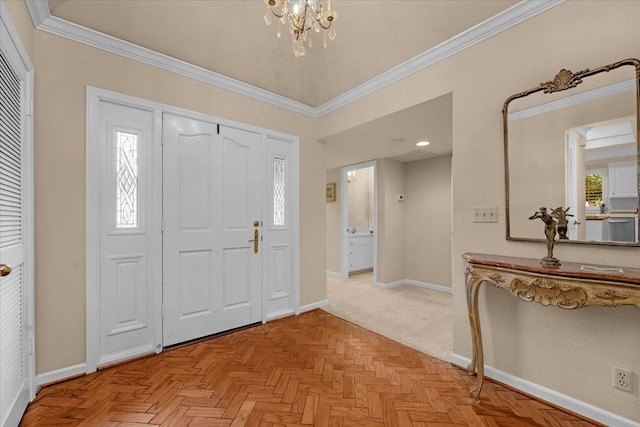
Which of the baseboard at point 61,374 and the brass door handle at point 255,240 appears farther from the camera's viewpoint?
the brass door handle at point 255,240

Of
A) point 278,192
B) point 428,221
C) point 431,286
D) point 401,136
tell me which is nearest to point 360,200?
point 428,221

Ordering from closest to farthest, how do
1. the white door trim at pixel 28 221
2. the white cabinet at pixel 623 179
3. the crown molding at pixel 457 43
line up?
1. the white cabinet at pixel 623 179
2. the white door trim at pixel 28 221
3. the crown molding at pixel 457 43

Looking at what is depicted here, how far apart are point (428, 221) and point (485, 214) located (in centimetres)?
285

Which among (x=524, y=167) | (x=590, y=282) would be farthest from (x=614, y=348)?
(x=524, y=167)

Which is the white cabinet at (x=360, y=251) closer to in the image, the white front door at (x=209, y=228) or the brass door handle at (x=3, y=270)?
the white front door at (x=209, y=228)

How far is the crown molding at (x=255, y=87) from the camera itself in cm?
194

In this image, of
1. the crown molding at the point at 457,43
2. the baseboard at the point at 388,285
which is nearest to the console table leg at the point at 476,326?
the crown molding at the point at 457,43

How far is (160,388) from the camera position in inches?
78.9

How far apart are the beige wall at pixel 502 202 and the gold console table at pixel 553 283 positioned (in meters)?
0.28

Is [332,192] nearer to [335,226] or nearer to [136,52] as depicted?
[335,226]

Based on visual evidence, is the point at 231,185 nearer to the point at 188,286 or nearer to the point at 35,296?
the point at 188,286

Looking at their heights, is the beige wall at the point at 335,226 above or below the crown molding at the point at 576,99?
below

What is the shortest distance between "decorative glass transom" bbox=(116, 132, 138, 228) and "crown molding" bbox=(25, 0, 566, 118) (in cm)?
71

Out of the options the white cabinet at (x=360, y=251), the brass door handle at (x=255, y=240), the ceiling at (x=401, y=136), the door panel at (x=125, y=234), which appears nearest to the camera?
the door panel at (x=125, y=234)
